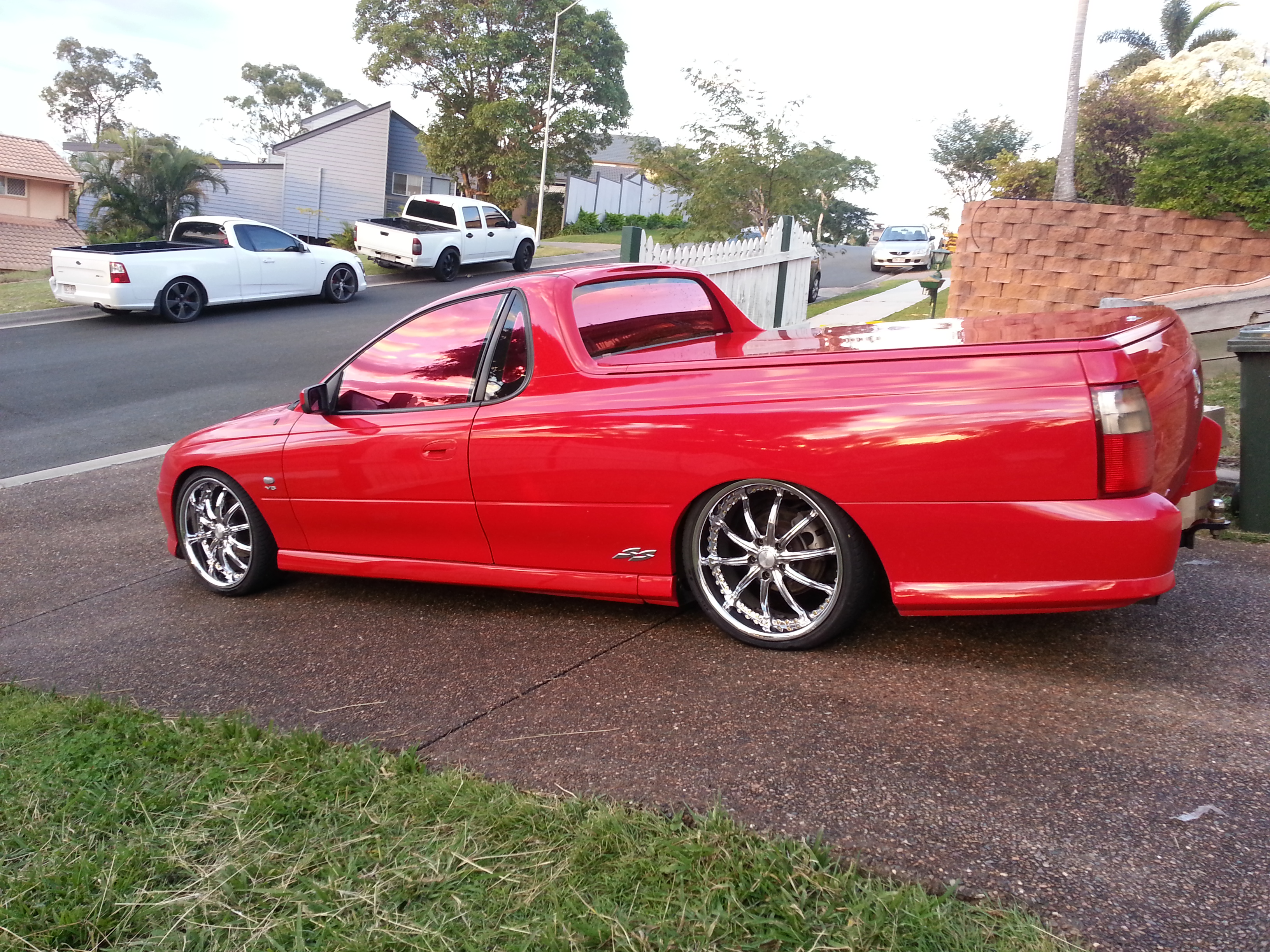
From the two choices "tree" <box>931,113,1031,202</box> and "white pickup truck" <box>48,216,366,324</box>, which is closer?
"white pickup truck" <box>48,216,366,324</box>

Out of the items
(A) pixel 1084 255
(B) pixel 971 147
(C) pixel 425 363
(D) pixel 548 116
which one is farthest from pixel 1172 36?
(C) pixel 425 363

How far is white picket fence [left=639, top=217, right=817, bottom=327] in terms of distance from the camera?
32.8 ft

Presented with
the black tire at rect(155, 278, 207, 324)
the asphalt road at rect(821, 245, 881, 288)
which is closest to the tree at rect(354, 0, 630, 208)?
the asphalt road at rect(821, 245, 881, 288)

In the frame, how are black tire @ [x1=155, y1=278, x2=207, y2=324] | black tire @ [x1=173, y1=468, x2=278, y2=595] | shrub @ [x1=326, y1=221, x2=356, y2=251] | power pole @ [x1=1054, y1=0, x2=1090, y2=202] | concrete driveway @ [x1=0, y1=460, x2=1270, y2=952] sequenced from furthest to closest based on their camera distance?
shrub @ [x1=326, y1=221, x2=356, y2=251]
black tire @ [x1=155, y1=278, x2=207, y2=324]
power pole @ [x1=1054, y1=0, x2=1090, y2=202]
black tire @ [x1=173, y1=468, x2=278, y2=595]
concrete driveway @ [x1=0, y1=460, x2=1270, y2=952]

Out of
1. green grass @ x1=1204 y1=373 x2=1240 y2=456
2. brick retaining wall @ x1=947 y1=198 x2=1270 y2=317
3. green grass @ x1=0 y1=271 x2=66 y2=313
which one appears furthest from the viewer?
green grass @ x1=0 y1=271 x2=66 y2=313

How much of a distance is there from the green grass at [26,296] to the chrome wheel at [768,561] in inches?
656

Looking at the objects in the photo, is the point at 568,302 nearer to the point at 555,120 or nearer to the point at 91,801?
the point at 91,801

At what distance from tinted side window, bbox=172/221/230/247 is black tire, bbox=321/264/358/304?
197 cm

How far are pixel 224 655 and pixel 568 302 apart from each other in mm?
2023

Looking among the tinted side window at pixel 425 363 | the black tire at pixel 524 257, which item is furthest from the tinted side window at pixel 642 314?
the black tire at pixel 524 257

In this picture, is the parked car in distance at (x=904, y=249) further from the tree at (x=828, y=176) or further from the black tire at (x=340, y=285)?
the black tire at (x=340, y=285)

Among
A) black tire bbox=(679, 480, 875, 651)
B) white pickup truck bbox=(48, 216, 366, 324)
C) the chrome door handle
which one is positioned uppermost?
white pickup truck bbox=(48, 216, 366, 324)

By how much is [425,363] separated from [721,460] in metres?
1.62

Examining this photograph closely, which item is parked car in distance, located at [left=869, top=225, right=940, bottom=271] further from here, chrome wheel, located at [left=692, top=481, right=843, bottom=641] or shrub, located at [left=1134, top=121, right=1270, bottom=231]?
chrome wheel, located at [left=692, top=481, right=843, bottom=641]
